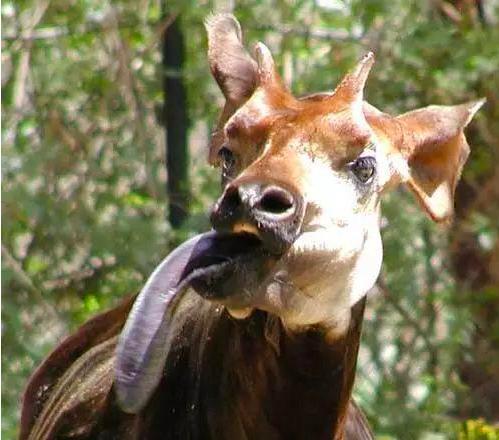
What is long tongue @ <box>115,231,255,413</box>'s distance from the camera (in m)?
3.55

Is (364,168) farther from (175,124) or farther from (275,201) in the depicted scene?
(175,124)

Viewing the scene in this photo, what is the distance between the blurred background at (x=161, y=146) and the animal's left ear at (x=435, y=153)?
255 centimetres

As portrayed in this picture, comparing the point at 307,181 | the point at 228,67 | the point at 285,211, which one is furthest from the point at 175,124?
the point at 285,211

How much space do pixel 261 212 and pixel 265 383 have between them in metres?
0.57

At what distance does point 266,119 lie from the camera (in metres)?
3.74

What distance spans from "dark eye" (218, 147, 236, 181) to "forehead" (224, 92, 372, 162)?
0.10 ft

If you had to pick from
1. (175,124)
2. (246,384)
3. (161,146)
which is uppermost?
(246,384)

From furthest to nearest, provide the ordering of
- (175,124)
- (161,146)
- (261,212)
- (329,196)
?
(161,146)
(175,124)
(329,196)
(261,212)

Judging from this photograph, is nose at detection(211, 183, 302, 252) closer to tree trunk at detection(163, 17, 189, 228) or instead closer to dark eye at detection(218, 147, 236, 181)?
dark eye at detection(218, 147, 236, 181)

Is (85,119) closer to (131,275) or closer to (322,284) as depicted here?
(131,275)

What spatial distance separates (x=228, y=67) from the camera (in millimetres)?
4082

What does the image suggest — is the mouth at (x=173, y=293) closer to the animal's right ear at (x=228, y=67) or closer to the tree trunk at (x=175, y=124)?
the animal's right ear at (x=228, y=67)

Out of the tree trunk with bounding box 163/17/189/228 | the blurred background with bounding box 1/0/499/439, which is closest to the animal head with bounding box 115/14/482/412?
the blurred background with bounding box 1/0/499/439

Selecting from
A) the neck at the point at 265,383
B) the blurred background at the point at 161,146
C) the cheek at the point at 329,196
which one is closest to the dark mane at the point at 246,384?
the neck at the point at 265,383
